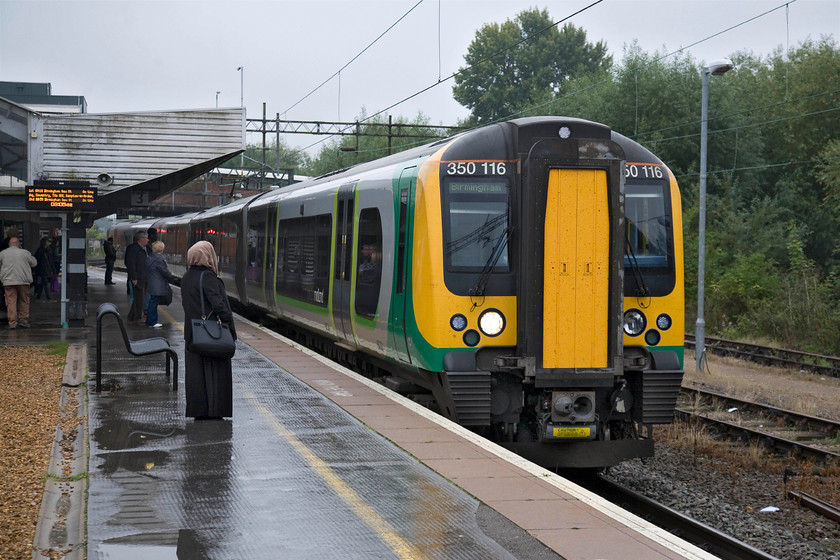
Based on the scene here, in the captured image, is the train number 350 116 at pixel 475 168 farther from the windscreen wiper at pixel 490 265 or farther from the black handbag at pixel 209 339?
the black handbag at pixel 209 339

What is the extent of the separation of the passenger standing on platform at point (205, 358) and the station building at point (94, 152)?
11067mm

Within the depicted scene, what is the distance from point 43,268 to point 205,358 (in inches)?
827

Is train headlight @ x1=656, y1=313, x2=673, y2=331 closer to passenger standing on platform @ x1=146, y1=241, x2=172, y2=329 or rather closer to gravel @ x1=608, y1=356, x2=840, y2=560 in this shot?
gravel @ x1=608, y1=356, x2=840, y2=560

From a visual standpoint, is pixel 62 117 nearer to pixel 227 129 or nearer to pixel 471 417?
pixel 227 129

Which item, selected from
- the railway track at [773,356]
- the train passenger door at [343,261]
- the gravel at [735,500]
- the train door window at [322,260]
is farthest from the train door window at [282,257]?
the railway track at [773,356]

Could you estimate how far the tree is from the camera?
7206cm

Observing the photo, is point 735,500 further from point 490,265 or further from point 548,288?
point 490,265

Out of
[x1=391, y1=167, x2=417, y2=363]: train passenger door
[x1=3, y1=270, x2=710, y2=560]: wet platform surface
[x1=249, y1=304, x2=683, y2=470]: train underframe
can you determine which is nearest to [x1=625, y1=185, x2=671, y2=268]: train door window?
[x1=249, y1=304, x2=683, y2=470]: train underframe

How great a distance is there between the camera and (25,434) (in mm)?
9125

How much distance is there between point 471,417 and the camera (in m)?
9.27

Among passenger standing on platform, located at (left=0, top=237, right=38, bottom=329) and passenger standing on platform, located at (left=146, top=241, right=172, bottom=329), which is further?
passenger standing on platform, located at (left=0, top=237, right=38, bottom=329)

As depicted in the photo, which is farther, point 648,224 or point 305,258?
point 305,258

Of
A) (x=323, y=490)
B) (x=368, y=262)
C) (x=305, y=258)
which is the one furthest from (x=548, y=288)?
(x=305, y=258)

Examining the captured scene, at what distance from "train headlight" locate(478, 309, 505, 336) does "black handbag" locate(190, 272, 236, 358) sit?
7.60 ft
